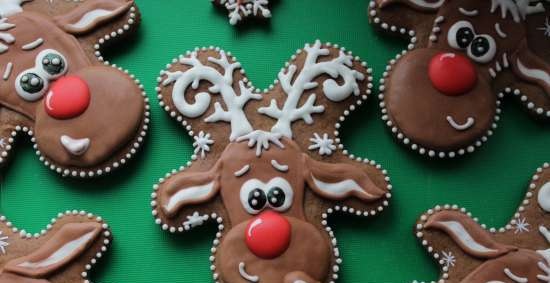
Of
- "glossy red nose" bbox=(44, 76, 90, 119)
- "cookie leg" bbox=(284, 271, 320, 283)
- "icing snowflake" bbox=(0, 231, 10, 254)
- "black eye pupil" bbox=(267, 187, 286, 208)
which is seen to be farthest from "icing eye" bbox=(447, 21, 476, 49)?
"icing snowflake" bbox=(0, 231, 10, 254)

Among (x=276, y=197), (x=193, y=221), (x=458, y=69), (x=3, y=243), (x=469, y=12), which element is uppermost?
(x=469, y=12)

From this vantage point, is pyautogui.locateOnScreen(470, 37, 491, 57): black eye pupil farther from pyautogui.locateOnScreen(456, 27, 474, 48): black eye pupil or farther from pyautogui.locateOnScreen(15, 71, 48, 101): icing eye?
pyautogui.locateOnScreen(15, 71, 48, 101): icing eye

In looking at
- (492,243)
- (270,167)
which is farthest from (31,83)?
(492,243)

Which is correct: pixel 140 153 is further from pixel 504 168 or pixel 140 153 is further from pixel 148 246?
pixel 504 168

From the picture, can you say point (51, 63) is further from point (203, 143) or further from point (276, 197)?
point (276, 197)

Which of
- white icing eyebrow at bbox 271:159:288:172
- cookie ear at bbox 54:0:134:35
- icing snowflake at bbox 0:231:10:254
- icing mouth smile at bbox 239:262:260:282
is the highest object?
cookie ear at bbox 54:0:134:35
